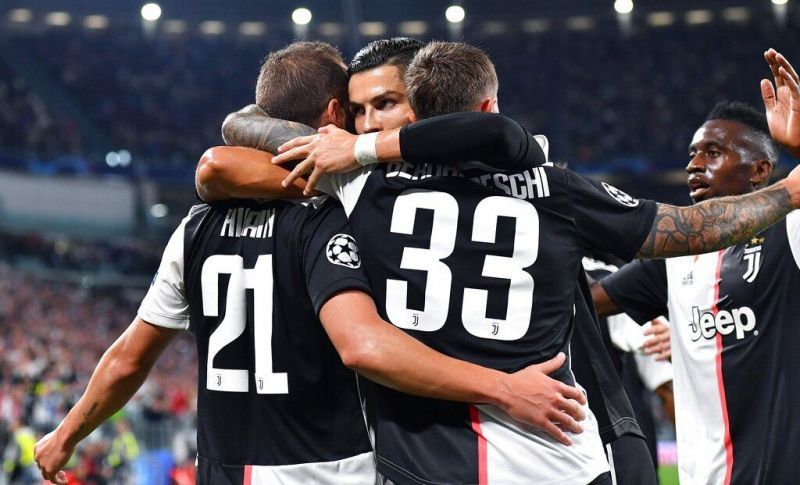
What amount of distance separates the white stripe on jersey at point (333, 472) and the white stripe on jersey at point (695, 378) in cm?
157

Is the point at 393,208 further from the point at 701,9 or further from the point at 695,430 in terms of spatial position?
the point at 701,9

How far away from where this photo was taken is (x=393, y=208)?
8.79ft

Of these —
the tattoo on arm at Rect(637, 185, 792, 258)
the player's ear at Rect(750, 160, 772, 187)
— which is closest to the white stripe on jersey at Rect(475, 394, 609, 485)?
the tattoo on arm at Rect(637, 185, 792, 258)

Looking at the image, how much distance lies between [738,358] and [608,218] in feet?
4.34

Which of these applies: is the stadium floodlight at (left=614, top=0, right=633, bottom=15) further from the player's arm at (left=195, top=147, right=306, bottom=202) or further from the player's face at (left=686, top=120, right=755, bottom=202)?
the player's arm at (left=195, top=147, right=306, bottom=202)

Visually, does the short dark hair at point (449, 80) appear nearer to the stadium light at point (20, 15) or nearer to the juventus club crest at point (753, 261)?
the juventus club crest at point (753, 261)

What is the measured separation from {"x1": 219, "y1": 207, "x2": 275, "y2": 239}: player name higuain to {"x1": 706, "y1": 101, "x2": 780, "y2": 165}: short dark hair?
2172 millimetres

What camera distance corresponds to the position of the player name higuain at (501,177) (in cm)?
267

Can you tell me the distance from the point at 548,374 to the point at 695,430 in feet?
5.03

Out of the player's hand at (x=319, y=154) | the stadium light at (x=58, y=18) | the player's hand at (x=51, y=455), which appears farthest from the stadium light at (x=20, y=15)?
the player's hand at (x=319, y=154)

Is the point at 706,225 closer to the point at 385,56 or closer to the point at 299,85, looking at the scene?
the point at 385,56

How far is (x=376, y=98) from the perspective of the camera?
3148mm

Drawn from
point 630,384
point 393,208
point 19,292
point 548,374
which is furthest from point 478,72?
point 19,292

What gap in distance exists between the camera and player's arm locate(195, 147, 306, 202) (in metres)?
2.86
